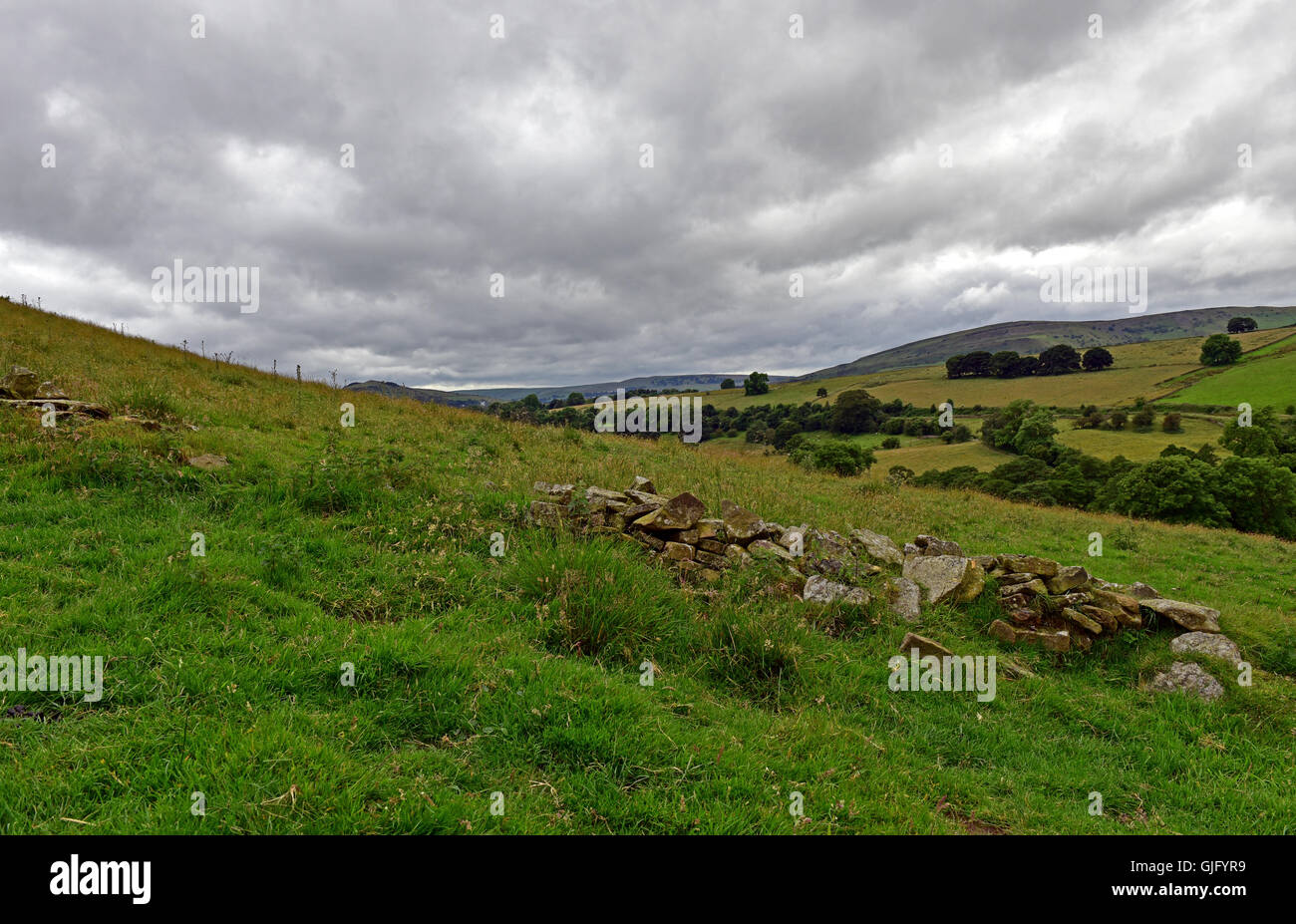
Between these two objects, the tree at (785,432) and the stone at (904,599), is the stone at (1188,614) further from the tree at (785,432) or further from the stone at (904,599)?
the tree at (785,432)

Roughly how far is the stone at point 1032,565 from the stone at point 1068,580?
0.10m

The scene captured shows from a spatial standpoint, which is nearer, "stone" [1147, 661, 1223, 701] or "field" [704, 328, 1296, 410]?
"stone" [1147, 661, 1223, 701]

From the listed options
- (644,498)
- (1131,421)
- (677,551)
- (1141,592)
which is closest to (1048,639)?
(1141,592)

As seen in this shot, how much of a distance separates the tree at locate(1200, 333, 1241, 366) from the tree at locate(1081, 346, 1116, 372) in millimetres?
14601

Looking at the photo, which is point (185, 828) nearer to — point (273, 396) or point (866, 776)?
point (866, 776)

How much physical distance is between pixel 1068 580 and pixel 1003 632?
5.00ft

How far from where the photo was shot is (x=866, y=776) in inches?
157

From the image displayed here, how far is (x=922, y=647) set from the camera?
20.1 ft

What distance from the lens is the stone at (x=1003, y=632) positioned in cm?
705

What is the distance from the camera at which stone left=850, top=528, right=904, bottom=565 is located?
362 inches

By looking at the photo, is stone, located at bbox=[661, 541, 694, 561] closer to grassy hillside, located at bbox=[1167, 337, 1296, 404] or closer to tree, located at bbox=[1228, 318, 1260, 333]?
grassy hillside, located at bbox=[1167, 337, 1296, 404]

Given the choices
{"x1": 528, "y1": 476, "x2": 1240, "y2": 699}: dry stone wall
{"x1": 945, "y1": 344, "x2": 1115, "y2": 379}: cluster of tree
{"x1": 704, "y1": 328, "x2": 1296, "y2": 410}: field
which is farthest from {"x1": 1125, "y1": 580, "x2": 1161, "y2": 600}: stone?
{"x1": 945, "y1": 344, "x2": 1115, "y2": 379}: cluster of tree
